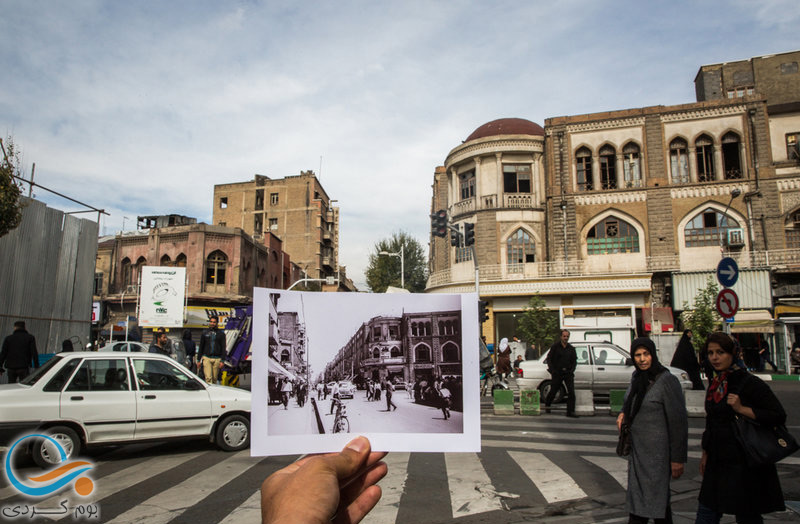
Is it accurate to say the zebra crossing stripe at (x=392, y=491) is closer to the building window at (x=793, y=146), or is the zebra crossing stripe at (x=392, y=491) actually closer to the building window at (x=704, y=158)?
the building window at (x=704, y=158)

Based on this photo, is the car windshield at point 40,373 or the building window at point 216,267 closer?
the car windshield at point 40,373

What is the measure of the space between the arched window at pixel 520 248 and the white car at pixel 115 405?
2736cm

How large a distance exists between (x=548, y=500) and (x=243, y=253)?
37952 millimetres

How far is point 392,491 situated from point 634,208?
30.5 m

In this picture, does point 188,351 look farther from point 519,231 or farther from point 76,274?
point 519,231

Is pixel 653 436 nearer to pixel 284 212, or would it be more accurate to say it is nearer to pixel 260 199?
pixel 284 212

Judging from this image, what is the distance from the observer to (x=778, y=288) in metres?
29.1

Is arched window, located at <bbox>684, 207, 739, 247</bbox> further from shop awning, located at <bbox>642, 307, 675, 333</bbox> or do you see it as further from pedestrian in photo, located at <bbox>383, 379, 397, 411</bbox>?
pedestrian in photo, located at <bbox>383, 379, 397, 411</bbox>

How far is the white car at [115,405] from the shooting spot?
7062mm

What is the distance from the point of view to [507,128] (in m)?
35.6

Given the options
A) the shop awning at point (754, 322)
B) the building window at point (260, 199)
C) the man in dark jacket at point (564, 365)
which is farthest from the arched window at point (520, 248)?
the building window at point (260, 199)

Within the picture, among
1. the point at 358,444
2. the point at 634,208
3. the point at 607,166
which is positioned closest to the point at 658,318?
the point at 634,208

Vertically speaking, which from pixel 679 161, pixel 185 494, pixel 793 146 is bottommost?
pixel 185 494


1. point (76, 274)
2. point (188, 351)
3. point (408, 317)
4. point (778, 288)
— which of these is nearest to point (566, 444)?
point (408, 317)
